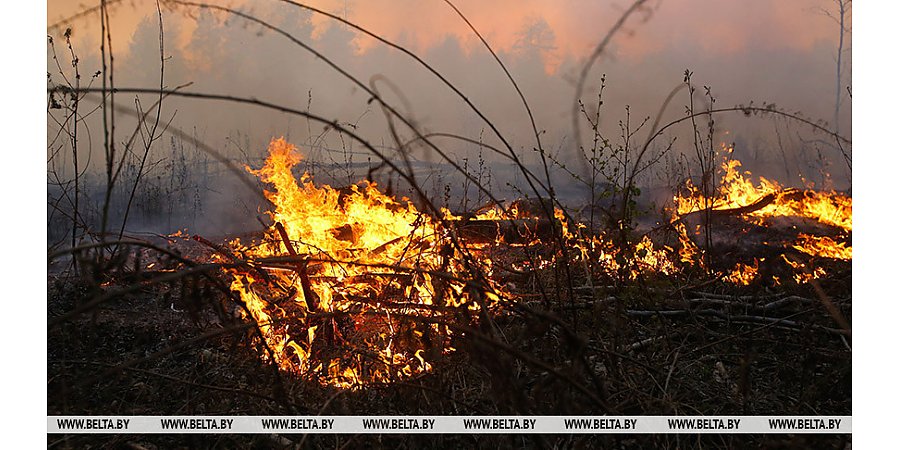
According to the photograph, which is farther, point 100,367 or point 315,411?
point 100,367

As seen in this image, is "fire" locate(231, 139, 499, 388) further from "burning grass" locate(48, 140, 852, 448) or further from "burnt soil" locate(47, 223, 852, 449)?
"burnt soil" locate(47, 223, 852, 449)

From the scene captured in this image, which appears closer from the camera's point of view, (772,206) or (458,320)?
(458,320)

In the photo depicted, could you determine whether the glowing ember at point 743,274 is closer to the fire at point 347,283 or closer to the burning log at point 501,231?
the burning log at point 501,231

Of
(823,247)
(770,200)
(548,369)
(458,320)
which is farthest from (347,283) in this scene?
(823,247)

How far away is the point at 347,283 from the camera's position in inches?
127

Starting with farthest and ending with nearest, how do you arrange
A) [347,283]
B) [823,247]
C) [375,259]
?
1. [823,247]
2. [375,259]
3. [347,283]

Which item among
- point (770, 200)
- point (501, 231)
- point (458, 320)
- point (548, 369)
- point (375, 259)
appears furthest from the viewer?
point (501, 231)

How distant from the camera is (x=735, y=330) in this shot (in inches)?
123

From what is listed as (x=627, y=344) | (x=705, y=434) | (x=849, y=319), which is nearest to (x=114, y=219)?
(x=627, y=344)

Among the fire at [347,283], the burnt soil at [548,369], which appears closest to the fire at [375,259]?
the fire at [347,283]

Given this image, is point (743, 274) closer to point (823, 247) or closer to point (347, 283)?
point (823, 247)

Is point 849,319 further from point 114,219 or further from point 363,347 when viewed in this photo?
point 114,219

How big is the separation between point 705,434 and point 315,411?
161 centimetres

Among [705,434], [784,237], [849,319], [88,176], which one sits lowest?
[705,434]
